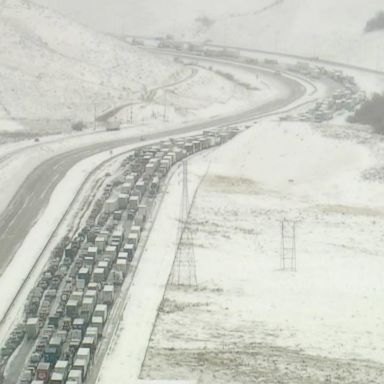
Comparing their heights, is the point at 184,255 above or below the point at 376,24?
below

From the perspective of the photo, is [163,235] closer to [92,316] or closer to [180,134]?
[92,316]

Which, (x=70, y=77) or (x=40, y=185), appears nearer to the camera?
(x=40, y=185)

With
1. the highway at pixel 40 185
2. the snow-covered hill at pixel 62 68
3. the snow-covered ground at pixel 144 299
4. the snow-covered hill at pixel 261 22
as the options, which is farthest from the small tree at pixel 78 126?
the snow-covered hill at pixel 261 22

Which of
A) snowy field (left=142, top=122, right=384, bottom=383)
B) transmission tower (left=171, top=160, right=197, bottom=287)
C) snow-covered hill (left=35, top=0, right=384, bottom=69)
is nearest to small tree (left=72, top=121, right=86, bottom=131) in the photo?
snowy field (left=142, top=122, right=384, bottom=383)

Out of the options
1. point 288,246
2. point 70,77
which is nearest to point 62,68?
point 70,77

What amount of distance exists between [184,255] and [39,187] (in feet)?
49.8

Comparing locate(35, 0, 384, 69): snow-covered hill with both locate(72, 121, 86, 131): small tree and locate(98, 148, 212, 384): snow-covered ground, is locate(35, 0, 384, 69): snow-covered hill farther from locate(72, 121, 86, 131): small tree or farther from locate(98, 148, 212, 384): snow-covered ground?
locate(98, 148, 212, 384): snow-covered ground

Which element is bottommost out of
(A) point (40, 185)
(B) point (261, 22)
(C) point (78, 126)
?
(A) point (40, 185)

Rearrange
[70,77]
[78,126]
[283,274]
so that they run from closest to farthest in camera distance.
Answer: [283,274]
[78,126]
[70,77]

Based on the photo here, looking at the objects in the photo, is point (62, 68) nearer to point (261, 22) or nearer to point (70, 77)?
point (70, 77)

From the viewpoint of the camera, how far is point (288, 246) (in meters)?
43.0

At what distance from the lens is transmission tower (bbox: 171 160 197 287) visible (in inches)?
1481

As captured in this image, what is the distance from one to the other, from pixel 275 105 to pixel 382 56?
31.6 metres

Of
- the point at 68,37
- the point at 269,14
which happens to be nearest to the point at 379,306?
the point at 68,37
